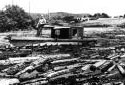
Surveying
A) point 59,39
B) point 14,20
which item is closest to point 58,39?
point 59,39

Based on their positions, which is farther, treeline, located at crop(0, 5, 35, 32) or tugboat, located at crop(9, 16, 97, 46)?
treeline, located at crop(0, 5, 35, 32)

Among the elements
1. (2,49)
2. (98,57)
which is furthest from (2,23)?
(98,57)

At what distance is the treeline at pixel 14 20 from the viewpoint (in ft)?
109

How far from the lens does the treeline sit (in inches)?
1312

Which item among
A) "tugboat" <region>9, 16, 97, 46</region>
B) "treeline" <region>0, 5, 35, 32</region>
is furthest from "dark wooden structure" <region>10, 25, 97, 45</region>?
"treeline" <region>0, 5, 35, 32</region>

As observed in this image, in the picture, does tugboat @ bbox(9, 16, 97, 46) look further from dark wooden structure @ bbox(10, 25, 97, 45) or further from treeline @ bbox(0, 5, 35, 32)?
treeline @ bbox(0, 5, 35, 32)

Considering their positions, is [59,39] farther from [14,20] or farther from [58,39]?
[14,20]

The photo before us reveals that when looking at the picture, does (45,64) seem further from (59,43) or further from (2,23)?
(2,23)

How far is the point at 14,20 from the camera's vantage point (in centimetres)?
3519

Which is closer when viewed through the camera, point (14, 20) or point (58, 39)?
point (58, 39)

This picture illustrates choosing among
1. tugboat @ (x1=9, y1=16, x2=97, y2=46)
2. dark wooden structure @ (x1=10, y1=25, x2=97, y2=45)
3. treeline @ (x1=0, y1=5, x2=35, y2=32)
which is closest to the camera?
tugboat @ (x1=9, y1=16, x2=97, y2=46)

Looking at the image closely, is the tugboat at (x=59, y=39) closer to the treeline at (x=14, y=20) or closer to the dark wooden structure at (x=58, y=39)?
the dark wooden structure at (x=58, y=39)

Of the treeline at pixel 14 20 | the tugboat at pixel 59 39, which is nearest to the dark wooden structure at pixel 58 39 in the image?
→ the tugboat at pixel 59 39

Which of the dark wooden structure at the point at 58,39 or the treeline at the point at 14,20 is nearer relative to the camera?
the dark wooden structure at the point at 58,39
